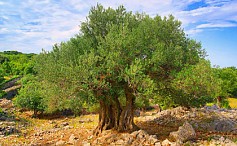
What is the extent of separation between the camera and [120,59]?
19.4 meters

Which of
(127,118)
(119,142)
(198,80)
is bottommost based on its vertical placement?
(119,142)

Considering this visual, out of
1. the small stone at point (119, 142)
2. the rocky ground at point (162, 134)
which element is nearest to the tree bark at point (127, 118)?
the rocky ground at point (162, 134)

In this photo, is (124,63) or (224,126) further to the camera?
(224,126)

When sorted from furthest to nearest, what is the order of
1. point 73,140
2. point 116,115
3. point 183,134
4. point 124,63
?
point 116,115 < point 73,140 < point 183,134 < point 124,63

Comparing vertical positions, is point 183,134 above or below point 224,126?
above

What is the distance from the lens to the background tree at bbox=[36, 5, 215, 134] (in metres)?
19.1

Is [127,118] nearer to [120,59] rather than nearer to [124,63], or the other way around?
[124,63]

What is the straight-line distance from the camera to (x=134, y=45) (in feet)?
64.4

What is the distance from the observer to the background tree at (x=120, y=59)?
19.1 meters

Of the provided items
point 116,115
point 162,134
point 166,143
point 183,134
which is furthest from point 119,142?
point 183,134

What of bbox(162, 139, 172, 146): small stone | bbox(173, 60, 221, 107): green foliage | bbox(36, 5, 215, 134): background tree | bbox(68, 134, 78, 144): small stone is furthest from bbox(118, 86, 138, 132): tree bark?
bbox(173, 60, 221, 107): green foliage

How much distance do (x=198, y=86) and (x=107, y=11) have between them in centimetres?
1041

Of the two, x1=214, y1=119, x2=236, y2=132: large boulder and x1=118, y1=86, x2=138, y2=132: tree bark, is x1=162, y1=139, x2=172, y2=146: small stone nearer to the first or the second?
x1=118, y1=86, x2=138, y2=132: tree bark

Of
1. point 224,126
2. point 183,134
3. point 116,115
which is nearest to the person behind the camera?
point 183,134
